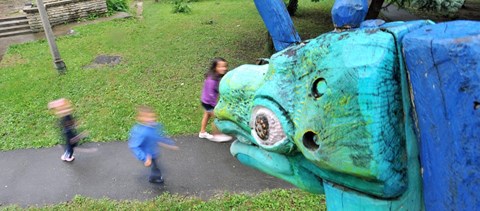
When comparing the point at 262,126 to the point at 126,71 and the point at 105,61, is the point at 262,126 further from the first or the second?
the point at 105,61

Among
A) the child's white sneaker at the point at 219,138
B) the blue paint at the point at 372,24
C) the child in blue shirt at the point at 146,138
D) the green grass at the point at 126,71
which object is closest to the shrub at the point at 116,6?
the green grass at the point at 126,71

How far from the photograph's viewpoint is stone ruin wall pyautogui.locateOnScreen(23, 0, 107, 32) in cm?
1357

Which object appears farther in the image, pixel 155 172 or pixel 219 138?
pixel 219 138

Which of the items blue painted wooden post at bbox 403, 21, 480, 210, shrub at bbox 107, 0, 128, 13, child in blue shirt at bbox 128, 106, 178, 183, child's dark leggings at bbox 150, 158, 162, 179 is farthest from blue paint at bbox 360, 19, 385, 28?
shrub at bbox 107, 0, 128, 13

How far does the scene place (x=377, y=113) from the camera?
112 cm

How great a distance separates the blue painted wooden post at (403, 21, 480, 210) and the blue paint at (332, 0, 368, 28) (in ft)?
0.85

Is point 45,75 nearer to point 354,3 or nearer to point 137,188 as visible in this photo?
point 137,188

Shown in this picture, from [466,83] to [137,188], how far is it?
465cm

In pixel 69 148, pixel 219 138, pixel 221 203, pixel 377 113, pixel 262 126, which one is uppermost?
pixel 377 113

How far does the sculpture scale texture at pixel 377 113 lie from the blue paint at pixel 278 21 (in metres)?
0.15

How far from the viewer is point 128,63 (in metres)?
9.89

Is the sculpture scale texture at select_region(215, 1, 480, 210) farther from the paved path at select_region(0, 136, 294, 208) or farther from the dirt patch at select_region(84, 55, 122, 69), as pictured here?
the dirt patch at select_region(84, 55, 122, 69)

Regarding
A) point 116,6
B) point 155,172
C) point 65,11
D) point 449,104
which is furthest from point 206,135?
point 116,6

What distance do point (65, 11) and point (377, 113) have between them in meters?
14.9
